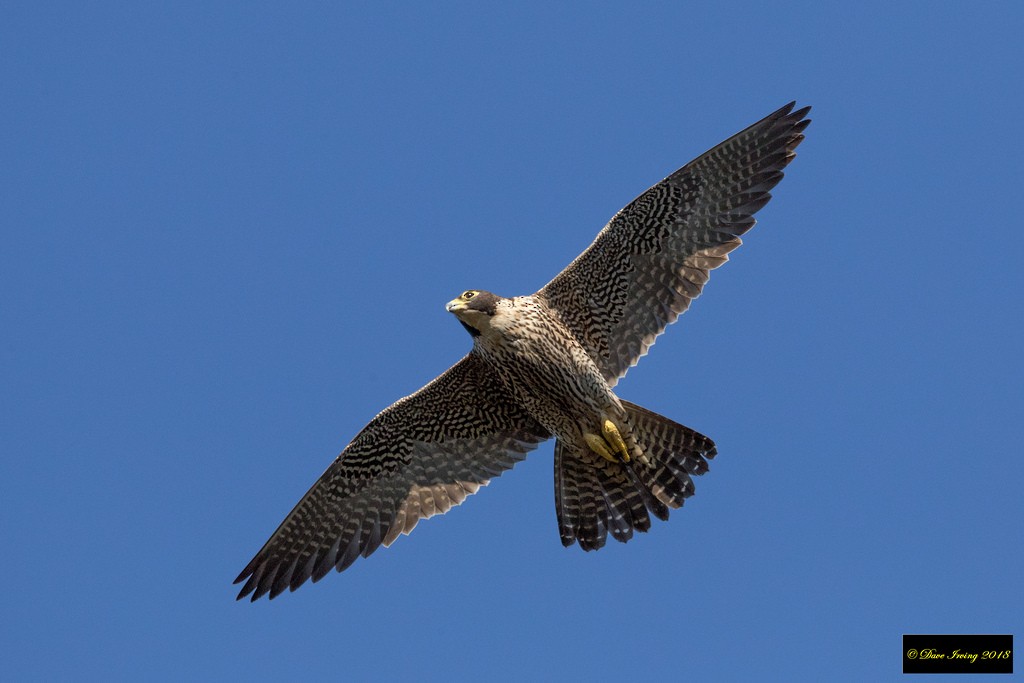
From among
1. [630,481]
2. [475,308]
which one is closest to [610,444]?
[630,481]

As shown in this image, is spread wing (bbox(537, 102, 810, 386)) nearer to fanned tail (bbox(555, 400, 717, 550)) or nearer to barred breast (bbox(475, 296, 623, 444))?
barred breast (bbox(475, 296, 623, 444))

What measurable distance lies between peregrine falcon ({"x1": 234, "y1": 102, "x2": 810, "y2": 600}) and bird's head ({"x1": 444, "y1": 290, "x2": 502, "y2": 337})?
0.01m

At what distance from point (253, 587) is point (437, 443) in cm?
233

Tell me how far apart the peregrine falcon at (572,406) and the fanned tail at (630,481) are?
1 centimetres

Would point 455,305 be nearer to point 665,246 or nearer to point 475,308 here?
point 475,308

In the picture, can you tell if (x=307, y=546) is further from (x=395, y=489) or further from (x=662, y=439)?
(x=662, y=439)

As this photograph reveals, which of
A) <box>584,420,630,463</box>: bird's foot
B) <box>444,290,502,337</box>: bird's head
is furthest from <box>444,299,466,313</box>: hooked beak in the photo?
<box>584,420,630,463</box>: bird's foot

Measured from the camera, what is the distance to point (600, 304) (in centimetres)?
1333

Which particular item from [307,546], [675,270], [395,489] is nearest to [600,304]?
[675,270]

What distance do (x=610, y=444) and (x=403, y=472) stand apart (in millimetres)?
2262

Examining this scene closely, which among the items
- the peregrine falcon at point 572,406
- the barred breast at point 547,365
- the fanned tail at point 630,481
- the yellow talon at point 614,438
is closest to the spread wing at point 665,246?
the peregrine falcon at point 572,406

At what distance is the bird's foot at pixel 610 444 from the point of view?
12961 mm

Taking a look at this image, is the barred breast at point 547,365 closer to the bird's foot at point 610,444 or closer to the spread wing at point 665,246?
the bird's foot at point 610,444

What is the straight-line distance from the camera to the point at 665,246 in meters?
13.2
